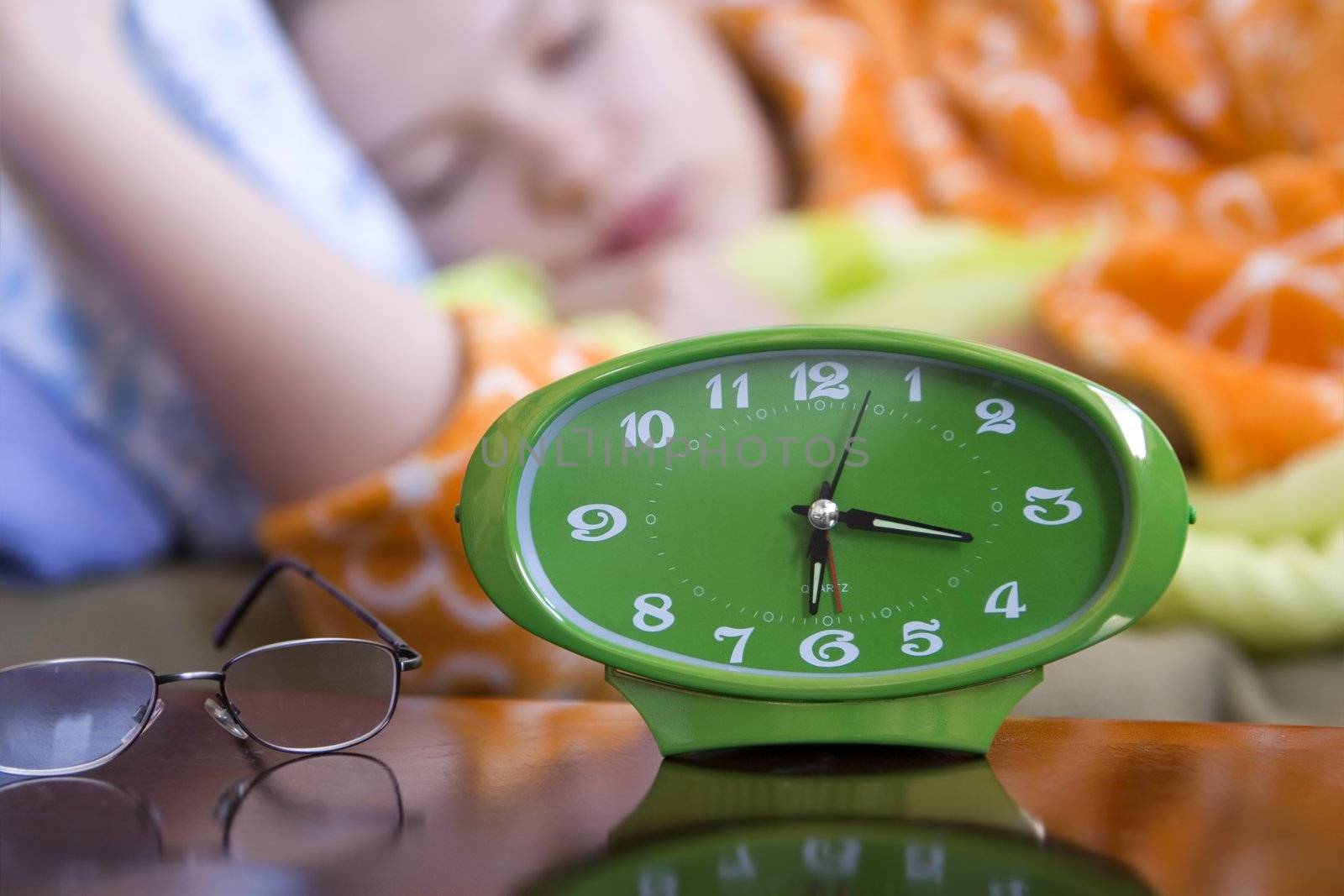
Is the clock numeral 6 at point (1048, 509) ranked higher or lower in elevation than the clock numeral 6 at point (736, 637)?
higher

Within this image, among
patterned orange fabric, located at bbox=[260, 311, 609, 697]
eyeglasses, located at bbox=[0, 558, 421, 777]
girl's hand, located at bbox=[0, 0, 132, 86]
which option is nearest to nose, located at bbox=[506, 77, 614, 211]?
girl's hand, located at bbox=[0, 0, 132, 86]

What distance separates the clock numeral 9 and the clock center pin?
0.14ft

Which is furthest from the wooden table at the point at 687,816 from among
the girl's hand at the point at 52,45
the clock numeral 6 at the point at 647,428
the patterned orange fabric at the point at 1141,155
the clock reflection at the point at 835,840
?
the girl's hand at the point at 52,45

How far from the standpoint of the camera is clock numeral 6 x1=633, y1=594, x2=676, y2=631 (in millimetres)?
374

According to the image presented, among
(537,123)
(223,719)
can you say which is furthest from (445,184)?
(223,719)

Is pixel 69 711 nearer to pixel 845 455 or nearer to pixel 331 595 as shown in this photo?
pixel 331 595

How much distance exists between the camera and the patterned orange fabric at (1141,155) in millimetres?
668

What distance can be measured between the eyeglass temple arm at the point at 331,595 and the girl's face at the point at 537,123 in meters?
0.58

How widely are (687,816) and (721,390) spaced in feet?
0.46

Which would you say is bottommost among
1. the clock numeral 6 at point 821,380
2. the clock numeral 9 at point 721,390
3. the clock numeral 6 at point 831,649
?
the clock numeral 6 at point 831,649

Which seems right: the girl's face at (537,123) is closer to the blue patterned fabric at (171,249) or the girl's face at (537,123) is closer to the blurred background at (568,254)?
the blurred background at (568,254)

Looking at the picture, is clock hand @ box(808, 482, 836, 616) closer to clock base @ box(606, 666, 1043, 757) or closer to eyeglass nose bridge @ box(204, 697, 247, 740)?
clock base @ box(606, 666, 1043, 757)

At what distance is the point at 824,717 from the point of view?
369mm

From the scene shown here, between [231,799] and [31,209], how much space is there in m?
0.51
